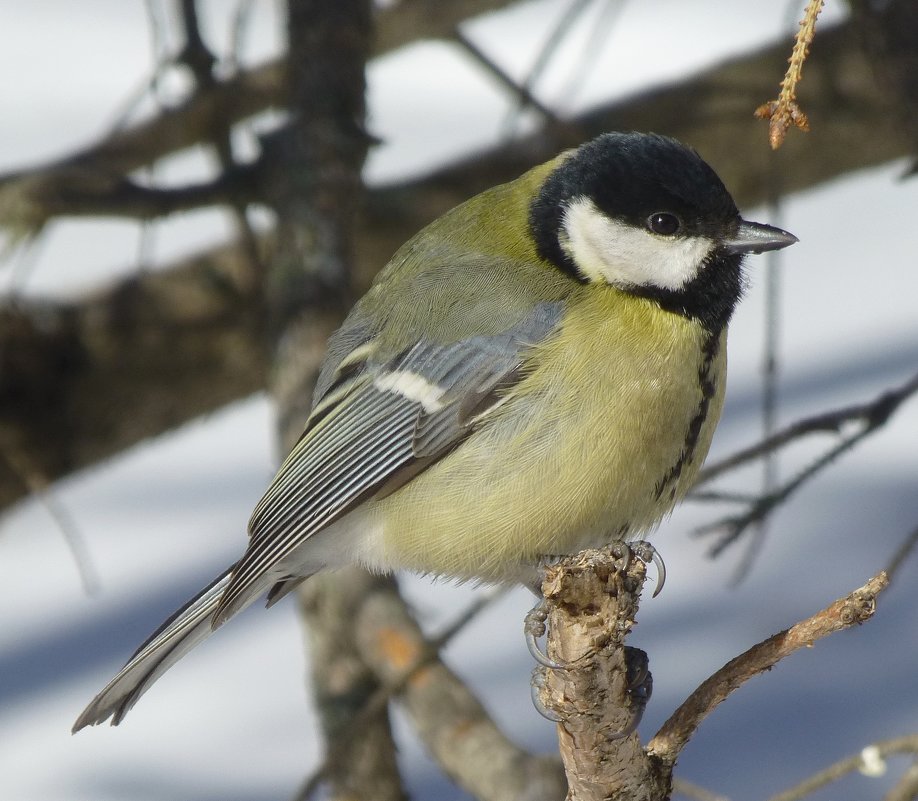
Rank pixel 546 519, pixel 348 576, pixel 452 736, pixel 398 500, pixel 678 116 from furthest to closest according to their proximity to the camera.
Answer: pixel 678 116
pixel 348 576
pixel 452 736
pixel 398 500
pixel 546 519

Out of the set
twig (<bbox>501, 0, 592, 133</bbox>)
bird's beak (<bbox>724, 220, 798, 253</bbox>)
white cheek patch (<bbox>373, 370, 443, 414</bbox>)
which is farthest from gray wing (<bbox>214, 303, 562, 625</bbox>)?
twig (<bbox>501, 0, 592, 133</bbox>)

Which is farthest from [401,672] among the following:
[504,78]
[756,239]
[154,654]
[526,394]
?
[504,78]

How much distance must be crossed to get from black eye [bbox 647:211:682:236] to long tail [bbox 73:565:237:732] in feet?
2.56

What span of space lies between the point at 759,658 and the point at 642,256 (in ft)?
2.43

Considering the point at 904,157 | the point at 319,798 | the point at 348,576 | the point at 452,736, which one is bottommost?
the point at 319,798

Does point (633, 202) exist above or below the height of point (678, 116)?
below

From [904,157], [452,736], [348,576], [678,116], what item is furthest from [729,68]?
[452,736]

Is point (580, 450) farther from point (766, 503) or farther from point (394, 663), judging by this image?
point (394, 663)

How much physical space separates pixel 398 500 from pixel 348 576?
0.45m

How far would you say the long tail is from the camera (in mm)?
2020

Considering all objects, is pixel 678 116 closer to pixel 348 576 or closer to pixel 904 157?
pixel 904 157

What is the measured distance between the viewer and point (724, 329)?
201 cm

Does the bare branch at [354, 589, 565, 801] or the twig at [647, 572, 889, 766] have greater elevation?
the twig at [647, 572, 889, 766]

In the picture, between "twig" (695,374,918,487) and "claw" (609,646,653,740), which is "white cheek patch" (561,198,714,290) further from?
"claw" (609,646,653,740)
